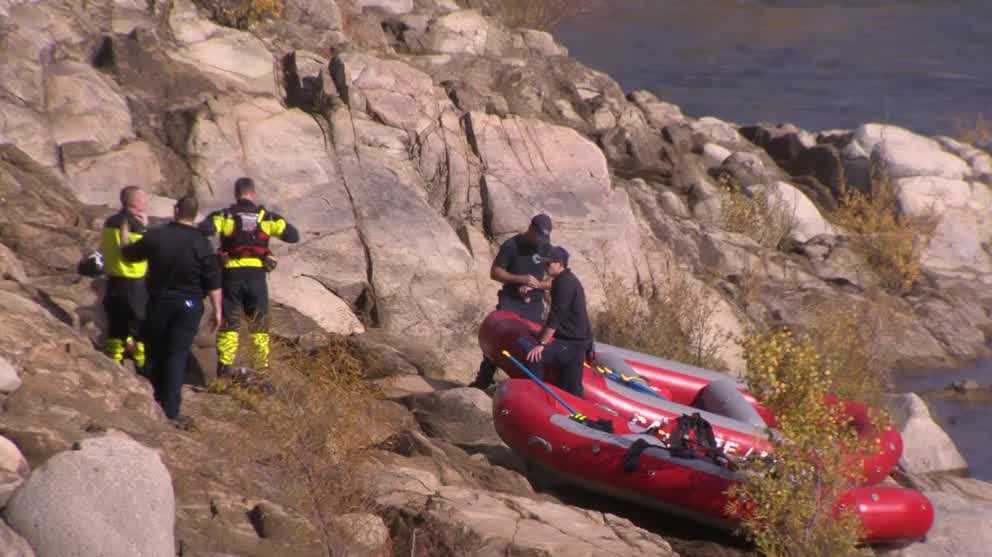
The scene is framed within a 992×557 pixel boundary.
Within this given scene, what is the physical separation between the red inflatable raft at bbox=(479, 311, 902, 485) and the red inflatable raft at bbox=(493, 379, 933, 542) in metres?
0.43

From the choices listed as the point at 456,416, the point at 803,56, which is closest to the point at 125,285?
the point at 456,416

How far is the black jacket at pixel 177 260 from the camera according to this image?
866cm

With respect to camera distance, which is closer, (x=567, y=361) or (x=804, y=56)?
(x=567, y=361)

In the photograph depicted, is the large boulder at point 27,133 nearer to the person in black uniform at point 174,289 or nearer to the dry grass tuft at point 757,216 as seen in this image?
the person in black uniform at point 174,289

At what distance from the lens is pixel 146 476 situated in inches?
257

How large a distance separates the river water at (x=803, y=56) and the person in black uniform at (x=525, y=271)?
2204 cm

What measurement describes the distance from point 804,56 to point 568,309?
36485mm

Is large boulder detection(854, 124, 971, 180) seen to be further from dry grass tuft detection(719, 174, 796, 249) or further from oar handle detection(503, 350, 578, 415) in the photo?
oar handle detection(503, 350, 578, 415)

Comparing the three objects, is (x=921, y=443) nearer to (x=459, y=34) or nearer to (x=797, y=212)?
(x=797, y=212)

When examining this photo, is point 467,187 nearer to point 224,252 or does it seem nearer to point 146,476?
point 224,252

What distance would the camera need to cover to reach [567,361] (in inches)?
426

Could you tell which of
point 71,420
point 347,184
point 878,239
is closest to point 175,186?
point 347,184

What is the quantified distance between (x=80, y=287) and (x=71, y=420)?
128 inches

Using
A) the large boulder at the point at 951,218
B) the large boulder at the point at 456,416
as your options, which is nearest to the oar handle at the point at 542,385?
the large boulder at the point at 456,416
